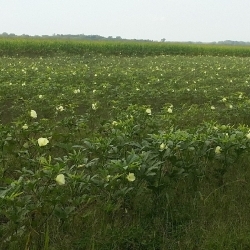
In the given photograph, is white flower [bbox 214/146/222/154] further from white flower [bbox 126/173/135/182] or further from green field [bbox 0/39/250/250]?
white flower [bbox 126/173/135/182]

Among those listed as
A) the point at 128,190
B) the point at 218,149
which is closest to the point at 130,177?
the point at 128,190

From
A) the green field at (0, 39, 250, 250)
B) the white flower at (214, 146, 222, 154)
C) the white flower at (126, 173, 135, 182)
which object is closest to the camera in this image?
the green field at (0, 39, 250, 250)

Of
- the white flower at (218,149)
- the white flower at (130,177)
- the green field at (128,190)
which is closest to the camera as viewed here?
the green field at (128,190)

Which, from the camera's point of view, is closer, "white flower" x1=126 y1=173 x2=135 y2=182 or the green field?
the green field

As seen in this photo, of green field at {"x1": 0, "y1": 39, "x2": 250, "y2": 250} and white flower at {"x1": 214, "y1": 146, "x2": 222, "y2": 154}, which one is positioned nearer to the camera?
green field at {"x1": 0, "y1": 39, "x2": 250, "y2": 250}

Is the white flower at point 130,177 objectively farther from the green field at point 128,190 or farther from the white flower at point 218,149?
the white flower at point 218,149

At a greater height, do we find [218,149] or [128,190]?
[218,149]

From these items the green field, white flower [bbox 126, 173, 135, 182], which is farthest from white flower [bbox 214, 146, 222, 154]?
white flower [bbox 126, 173, 135, 182]

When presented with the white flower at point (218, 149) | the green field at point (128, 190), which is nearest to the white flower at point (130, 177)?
the green field at point (128, 190)

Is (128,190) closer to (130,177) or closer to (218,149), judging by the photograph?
(130,177)

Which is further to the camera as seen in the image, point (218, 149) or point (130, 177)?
point (218, 149)

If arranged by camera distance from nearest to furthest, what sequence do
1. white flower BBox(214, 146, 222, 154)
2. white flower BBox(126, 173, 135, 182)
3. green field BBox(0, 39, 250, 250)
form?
green field BBox(0, 39, 250, 250)
white flower BBox(126, 173, 135, 182)
white flower BBox(214, 146, 222, 154)

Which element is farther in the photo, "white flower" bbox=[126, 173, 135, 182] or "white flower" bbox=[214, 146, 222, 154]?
"white flower" bbox=[214, 146, 222, 154]

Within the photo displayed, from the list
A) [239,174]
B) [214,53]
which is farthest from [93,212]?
[214,53]
